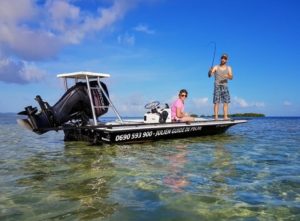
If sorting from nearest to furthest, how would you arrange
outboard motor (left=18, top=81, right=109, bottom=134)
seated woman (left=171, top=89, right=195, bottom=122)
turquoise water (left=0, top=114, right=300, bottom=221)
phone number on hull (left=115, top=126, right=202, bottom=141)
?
turquoise water (left=0, top=114, right=300, bottom=221) < outboard motor (left=18, top=81, right=109, bottom=134) < phone number on hull (left=115, top=126, right=202, bottom=141) < seated woman (left=171, top=89, right=195, bottom=122)

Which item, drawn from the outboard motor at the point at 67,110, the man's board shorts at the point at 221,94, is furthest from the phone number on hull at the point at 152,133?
the man's board shorts at the point at 221,94

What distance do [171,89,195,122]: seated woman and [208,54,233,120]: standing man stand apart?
1.68 meters

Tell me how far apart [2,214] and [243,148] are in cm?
704

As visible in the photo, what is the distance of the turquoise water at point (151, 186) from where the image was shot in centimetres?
389

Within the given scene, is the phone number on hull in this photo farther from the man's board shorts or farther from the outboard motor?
the man's board shorts

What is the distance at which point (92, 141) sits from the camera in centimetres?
1030

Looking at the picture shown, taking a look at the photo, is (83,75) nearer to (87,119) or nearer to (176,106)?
(87,119)

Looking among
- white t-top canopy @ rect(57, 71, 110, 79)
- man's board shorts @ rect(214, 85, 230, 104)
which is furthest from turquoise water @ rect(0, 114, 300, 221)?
man's board shorts @ rect(214, 85, 230, 104)

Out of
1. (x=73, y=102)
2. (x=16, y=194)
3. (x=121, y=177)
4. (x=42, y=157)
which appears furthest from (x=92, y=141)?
(x=16, y=194)

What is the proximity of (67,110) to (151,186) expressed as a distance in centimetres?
565

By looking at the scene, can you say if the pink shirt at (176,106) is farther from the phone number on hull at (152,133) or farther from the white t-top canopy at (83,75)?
the white t-top canopy at (83,75)

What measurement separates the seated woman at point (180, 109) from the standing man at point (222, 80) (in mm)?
1678

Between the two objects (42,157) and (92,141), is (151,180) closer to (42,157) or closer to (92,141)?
(42,157)

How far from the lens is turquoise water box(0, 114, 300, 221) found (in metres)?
3.89
